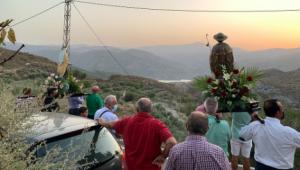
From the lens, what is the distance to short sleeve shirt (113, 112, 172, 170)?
5805mm

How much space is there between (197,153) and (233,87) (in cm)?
349

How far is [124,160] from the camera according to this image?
5824 millimetres

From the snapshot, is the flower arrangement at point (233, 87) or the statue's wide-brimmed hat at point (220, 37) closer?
the flower arrangement at point (233, 87)

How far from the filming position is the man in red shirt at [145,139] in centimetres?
580

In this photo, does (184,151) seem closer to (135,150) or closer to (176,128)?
(135,150)

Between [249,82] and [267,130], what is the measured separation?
2209 mm

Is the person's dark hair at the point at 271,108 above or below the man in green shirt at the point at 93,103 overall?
above

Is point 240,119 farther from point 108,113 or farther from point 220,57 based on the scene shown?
point 108,113

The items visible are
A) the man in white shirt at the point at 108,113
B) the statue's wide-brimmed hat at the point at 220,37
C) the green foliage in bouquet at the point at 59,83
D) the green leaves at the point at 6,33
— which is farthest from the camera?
the green foliage in bouquet at the point at 59,83

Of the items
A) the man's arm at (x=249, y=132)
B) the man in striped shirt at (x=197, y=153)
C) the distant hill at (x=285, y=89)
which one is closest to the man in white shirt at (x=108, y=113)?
the man's arm at (x=249, y=132)

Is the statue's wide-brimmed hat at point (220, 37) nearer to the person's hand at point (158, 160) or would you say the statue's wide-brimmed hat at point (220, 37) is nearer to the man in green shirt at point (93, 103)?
the person's hand at point (158, 160)

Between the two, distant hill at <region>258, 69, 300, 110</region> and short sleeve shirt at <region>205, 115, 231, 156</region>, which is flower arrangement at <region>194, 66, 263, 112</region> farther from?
distant hill at <region>258, 69, 300, 110</region>

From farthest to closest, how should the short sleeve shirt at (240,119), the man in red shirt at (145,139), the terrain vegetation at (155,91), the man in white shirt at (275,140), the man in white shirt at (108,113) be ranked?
the short sleeve shirt at (240,119)
the man in white shirt at (108,113)
the man in red shirt at (145,139)
the man in white shirt at (275,140)
the terrain vegetation at (155,91)

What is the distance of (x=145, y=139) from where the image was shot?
19.2 ft
